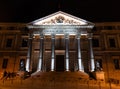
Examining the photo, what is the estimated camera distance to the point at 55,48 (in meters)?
43.8

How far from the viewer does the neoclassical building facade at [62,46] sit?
136 ft

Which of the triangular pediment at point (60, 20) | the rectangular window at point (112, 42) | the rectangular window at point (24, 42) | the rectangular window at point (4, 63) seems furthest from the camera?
the rectangular window at point (24, 42)

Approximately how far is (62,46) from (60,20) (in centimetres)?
551

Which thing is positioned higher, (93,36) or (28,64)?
(93,36)

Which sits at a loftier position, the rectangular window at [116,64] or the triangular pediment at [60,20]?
the triangular pediment at [60,20]

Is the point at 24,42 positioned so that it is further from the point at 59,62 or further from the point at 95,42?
the point at 95,42

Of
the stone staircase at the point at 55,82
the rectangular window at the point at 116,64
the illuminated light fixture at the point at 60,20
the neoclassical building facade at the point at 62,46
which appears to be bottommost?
the stone staircase at the point at 55,82

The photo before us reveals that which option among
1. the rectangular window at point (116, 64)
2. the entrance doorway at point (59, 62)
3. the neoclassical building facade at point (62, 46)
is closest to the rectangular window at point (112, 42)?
the neoclassical building facade at point (62, 46)

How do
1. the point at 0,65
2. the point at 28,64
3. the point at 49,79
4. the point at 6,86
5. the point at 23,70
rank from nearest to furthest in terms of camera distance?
the point at 6,86 → the point at 49,79 → the point at 23,70 → the point at 28,64 → the point at 0,65

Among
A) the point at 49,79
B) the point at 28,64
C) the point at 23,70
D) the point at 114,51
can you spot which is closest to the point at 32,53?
the point at 28,64

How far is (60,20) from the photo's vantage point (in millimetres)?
42875

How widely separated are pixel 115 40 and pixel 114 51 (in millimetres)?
2883

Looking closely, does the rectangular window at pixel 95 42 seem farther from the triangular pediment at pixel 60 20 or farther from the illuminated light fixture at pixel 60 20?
the illuminated light fixture at pixel 60 20

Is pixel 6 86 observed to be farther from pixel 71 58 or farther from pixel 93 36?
pixel 93 36
